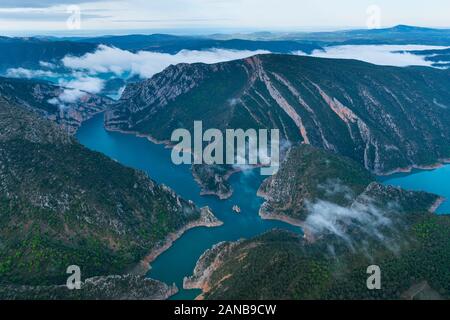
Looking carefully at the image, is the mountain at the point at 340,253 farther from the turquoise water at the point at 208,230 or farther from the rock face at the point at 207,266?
the turquoise water at the point at 208,230

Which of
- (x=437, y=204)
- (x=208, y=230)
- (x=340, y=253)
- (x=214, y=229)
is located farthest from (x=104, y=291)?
(x=437, y=204)

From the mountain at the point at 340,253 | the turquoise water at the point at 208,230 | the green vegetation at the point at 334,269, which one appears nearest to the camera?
the green vegetation at the point at 334,269

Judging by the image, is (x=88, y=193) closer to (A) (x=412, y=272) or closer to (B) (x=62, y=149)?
(B) (x=62, y=149)

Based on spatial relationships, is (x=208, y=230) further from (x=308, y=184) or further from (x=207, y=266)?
(x=308, y=184)

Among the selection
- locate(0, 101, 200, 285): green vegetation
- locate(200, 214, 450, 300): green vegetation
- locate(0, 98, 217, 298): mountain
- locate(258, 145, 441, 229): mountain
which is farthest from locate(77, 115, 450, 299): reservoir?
locate(200, 214, 450, 300): green vegetation

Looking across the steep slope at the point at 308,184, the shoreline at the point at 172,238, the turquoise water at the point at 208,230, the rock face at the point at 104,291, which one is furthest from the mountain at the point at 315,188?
the rock face at the point at 104,291

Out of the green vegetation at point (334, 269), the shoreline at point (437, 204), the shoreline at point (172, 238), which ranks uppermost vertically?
the green vegetation at point (334, 269)

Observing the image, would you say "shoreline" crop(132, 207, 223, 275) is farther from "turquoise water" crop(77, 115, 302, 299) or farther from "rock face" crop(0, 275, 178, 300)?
"rock face" crop(0, 275, 178, 300)
